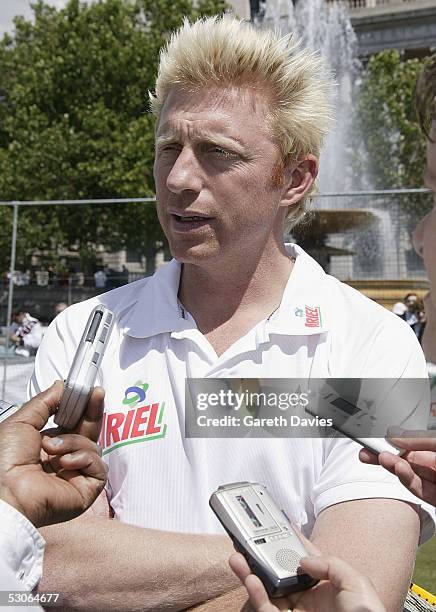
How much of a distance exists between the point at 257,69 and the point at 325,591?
1505mm

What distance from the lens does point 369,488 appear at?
1.88 metres

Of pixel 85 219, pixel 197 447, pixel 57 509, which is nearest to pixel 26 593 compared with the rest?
pixel 57 509

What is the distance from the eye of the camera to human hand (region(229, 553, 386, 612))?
1.23 m

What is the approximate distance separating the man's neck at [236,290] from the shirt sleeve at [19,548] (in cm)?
98

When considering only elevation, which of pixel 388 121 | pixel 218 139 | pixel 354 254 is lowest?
pixel 354 254

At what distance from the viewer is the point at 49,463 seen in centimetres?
169

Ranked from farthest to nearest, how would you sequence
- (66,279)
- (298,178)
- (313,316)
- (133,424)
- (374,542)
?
(66,279) < (298,178) < (313,316) < (133,424) < (374,542)

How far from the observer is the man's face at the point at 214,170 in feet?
7.18

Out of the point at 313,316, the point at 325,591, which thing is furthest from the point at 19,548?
the point at 313,316

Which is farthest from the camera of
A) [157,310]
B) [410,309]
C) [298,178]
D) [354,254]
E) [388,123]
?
[388,123]

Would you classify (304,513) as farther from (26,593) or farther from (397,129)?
(397,129)

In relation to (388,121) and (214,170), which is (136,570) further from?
(388,121)

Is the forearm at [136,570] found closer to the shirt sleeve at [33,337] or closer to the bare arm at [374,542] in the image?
the bare arm at [374,542]

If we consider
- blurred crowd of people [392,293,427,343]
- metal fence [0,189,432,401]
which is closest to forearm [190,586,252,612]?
blurred crowd of people [392,293,427,343]
